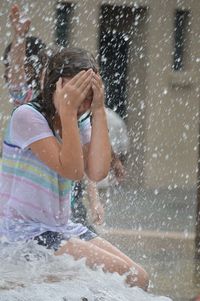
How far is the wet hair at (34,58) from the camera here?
16.8 ft

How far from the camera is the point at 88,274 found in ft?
13.1

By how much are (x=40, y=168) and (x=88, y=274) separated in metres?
0.55

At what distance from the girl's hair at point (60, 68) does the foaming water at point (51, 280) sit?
0.58 meters

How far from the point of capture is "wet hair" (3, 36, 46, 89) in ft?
16.8

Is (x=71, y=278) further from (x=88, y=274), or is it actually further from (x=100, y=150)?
(x=100, y=150)

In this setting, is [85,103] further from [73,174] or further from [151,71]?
[151,71]

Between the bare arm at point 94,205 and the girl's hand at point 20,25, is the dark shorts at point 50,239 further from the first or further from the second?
the girl's hand at point 20,25

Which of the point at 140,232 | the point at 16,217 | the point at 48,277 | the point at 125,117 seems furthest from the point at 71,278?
the point at 125,117

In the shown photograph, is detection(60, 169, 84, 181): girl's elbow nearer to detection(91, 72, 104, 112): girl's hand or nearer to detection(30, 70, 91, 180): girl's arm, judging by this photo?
detection(30, 70, 91, 180): girl's arm

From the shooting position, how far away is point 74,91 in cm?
416

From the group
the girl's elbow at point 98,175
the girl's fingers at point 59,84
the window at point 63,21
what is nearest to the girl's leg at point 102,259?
the girl's elbow at point 98,175

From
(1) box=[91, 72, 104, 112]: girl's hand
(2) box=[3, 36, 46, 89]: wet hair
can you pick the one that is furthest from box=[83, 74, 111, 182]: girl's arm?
(2) box=[3, 36, 46, 89]: wet hair

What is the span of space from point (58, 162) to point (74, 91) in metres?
0.30

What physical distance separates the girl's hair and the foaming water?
0.58m
